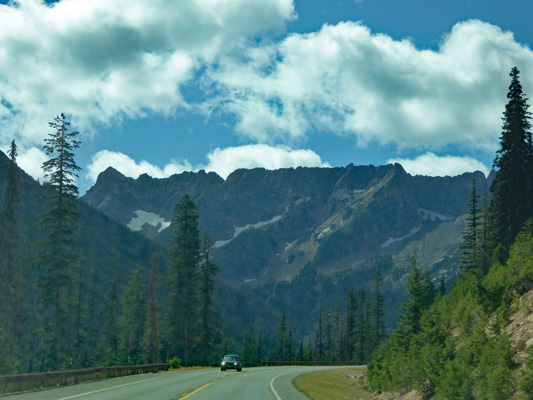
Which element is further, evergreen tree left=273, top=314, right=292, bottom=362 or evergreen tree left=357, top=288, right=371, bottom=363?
evergreen tree left=273, top=314, right=292, bottom=362

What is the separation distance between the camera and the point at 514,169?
5138 centimetres

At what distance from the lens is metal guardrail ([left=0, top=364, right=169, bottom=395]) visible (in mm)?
23228

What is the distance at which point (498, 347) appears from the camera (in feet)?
66.0

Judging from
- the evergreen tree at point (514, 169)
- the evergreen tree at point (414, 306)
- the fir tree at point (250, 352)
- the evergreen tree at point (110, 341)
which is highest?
the evergreen tree at point (514, 169)

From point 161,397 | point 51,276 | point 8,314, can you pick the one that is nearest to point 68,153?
point 51,276

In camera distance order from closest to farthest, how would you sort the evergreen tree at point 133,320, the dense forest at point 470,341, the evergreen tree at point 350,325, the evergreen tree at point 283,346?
the dense forest at point 470,341 < the evergreen tree at point 133,320 < the evergreen tree at point 350,325 < the evergreen tree at point 283,346

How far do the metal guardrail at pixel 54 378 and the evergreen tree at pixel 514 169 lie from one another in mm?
34868

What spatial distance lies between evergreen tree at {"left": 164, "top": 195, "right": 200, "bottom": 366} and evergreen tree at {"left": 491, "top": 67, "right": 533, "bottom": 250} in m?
35.0

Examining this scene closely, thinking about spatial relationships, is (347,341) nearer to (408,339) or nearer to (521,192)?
(521,192)

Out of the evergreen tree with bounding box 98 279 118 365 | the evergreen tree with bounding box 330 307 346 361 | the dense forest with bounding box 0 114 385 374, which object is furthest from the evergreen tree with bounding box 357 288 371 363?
the evergreen tree with bounding box 98 279 118 365

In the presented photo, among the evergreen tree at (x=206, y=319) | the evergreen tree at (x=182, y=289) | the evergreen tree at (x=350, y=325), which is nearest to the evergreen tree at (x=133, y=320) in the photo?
the evergreen tree at (x=206, y=319)

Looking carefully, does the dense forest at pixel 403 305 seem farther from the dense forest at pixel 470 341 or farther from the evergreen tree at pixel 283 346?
the evergreen tree at pixel 283 346

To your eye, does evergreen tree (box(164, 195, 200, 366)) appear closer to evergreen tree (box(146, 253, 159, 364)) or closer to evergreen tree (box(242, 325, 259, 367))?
evergreen tree (box(146, 253, 159, 364))

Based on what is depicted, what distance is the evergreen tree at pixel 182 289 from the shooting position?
68062 mm
